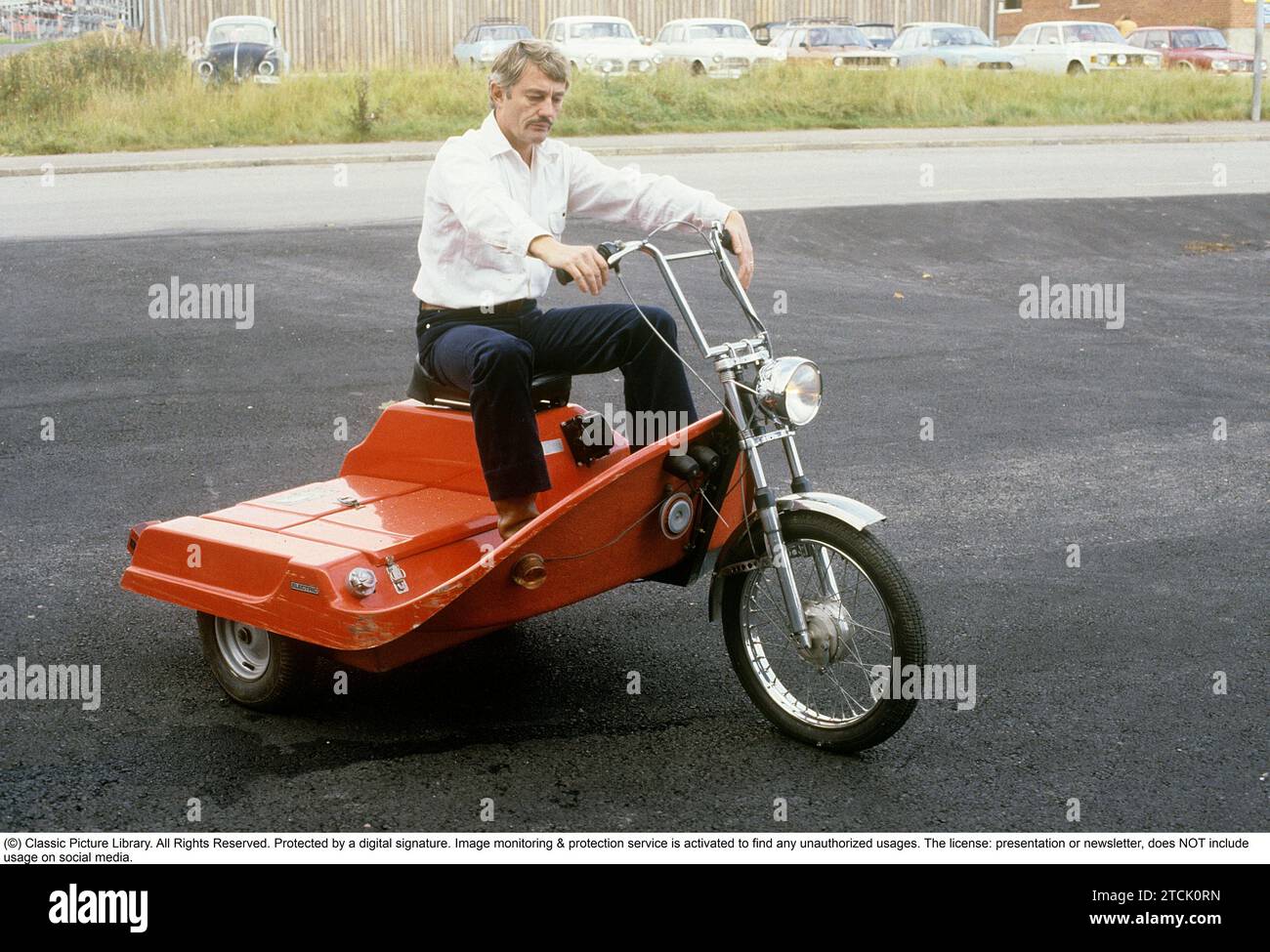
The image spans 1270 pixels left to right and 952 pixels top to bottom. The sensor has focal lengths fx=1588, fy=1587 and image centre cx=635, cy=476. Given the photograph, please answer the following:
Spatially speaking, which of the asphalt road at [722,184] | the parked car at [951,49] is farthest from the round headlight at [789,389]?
the parked car at [951,49]

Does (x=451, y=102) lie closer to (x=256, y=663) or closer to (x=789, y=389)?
(x=256, y=663)

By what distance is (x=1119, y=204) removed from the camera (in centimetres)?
1543

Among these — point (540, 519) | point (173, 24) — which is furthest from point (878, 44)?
point (540, 519)

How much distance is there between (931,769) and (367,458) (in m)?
2.09

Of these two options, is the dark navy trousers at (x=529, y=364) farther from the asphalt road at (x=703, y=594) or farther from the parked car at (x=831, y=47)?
the parked car at (x=831, y=47)

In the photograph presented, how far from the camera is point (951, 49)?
34.5 m

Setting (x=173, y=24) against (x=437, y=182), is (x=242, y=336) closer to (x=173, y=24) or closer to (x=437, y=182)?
(x=437, y=182)

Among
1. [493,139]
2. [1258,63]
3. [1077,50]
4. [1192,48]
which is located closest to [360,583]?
[493,139]

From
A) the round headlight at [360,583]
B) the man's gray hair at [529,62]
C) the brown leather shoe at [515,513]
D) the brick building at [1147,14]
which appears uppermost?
the brick building at [1147,14]

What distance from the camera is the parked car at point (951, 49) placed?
34250 mm

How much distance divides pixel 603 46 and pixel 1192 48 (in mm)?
13754

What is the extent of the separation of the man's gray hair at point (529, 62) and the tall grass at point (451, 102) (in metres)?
17.5

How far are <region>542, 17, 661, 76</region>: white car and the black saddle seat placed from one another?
85.4 ft

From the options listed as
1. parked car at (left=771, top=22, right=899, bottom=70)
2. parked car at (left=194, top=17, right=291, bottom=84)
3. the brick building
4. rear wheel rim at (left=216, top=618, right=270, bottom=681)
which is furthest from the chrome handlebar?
the brick building
